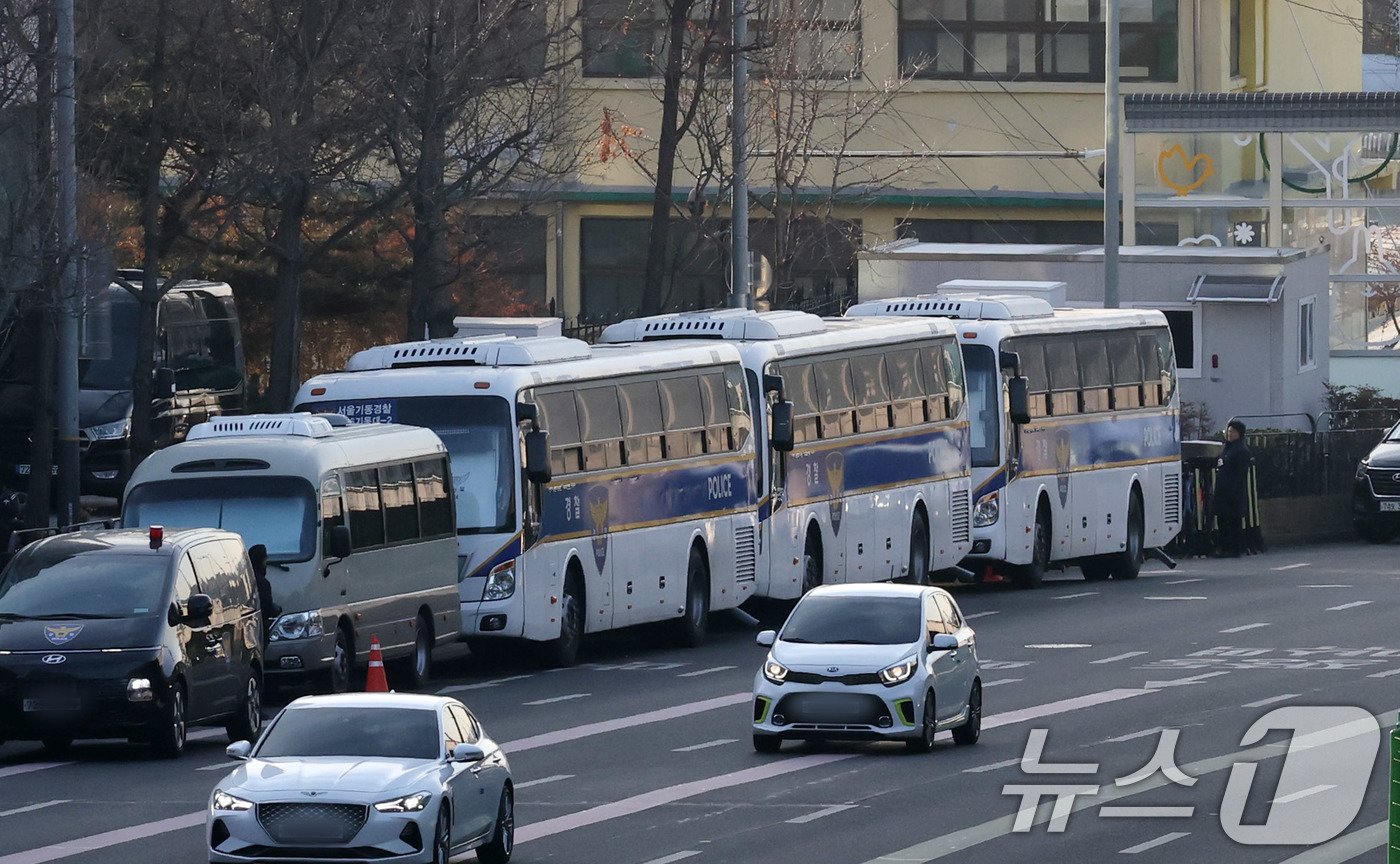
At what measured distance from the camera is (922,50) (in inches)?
2692

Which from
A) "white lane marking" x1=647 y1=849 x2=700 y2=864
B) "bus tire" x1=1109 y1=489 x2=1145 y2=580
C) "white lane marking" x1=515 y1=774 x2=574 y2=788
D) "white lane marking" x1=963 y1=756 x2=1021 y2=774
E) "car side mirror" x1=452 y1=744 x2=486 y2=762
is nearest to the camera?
"car side mirror" x1=452 y1=744 x2=486 y2=762

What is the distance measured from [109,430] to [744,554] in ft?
34.9

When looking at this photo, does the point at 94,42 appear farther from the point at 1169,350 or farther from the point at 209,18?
the point at 1169,350

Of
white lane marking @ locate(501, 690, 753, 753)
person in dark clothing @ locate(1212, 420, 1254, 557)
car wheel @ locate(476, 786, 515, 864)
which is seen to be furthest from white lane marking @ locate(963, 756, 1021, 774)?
person in dark clothing @ locate(1212, 420, 1254, 557)

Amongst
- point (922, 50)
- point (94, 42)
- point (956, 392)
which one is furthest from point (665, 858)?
point (922, 50)

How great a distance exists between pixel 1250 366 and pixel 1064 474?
12.5 meters

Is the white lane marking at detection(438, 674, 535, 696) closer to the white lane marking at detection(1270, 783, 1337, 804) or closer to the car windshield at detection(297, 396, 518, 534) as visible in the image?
the car windshield at detection(297, 396, 518, 534)

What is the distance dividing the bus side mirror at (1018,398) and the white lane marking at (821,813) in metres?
19.5

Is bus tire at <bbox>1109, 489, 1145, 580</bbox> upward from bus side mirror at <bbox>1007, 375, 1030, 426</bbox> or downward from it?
downward

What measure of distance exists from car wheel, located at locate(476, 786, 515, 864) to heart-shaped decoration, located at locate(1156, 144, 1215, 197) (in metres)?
43.0

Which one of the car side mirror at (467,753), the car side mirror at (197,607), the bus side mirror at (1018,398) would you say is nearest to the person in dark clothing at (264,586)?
the car side mirror at (197,607)

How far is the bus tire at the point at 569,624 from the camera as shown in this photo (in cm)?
2848

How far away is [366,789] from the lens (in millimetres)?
14578

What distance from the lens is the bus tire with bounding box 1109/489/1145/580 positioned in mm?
40250
